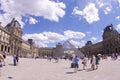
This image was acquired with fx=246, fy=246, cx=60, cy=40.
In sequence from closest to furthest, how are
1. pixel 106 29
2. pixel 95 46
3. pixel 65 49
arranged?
pixel 65 49
pixel 106 29
pixel 95 46

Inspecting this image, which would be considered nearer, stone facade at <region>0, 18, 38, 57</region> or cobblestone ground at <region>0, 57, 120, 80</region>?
cobblestone ground at <region>0, 57, 120, 80</region>

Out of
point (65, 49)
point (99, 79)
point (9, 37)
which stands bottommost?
point (99, 79)

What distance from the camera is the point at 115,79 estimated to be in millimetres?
14617

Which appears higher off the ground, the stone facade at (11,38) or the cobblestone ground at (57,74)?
the stone facade at (11,38)

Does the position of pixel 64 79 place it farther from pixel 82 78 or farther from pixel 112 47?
pixel 112 47

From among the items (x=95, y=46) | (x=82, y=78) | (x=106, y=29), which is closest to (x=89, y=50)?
(x=95, y=46)

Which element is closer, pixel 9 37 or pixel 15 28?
pixel 9 37

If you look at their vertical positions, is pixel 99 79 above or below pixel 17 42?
below

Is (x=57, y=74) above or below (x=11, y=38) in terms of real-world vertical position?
below

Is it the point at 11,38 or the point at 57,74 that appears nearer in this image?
the point at 57,74

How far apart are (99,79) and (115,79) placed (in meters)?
0.94

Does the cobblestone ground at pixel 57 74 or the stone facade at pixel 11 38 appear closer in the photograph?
the cobblestone ground at pixel 57 74

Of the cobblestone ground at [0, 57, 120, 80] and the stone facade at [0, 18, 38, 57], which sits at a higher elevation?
the stone facade at [0, 18, 38, 57]

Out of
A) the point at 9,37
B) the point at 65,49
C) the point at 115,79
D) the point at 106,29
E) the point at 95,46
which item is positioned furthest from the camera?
the point at 95,46
